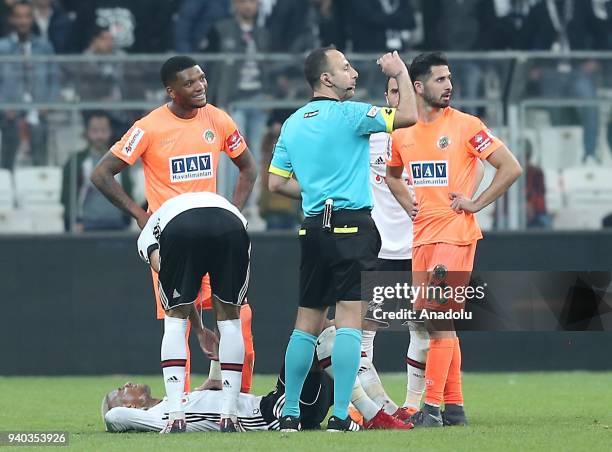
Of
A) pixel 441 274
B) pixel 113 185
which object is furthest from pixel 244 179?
pixel 441 274

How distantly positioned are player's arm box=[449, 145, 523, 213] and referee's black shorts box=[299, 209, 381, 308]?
3.15ft

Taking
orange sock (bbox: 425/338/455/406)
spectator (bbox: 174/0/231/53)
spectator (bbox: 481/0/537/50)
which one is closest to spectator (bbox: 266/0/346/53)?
spectator (bbox: 174/0/231/53)

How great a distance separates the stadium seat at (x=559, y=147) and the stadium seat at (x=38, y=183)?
4802mm

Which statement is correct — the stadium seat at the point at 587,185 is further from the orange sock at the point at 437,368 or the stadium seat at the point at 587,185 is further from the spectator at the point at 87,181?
the orange sock at the point at 437,368

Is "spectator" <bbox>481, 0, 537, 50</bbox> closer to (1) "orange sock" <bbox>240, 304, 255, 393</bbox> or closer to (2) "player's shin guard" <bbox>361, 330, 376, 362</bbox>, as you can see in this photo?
(2) "player's shin guard" <bbox>361, 330, 376, 362</bbox>

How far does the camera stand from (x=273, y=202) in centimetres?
1433

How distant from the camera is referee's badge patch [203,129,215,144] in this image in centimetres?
978

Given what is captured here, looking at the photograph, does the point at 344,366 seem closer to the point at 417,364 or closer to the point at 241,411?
the point at 241,411

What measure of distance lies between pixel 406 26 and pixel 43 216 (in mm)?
5355

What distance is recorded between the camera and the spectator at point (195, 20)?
1736 cm

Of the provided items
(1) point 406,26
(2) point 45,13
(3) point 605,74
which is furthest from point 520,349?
(2) point 45,13

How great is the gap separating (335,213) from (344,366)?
0.91 meters

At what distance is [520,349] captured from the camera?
14.5m

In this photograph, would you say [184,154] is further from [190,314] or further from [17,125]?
[17,125]
